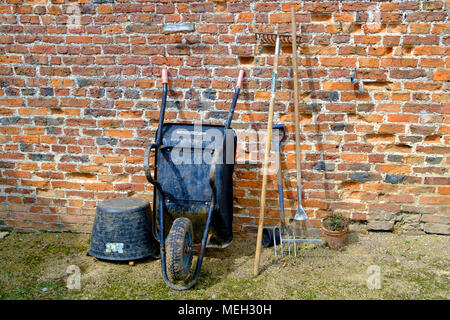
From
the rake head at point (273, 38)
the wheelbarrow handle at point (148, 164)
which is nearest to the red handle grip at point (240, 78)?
the rake head at point (273, 38)

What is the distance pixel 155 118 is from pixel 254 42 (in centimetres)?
107

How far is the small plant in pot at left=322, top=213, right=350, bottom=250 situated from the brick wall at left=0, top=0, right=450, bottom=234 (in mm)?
177

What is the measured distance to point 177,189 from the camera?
2.82 metres

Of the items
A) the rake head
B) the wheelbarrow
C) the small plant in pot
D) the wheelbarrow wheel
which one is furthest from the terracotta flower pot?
the rake head

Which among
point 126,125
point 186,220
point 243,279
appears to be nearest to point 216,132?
point 186,220

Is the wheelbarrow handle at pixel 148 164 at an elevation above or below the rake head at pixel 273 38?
below

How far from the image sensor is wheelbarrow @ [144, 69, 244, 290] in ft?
9.02

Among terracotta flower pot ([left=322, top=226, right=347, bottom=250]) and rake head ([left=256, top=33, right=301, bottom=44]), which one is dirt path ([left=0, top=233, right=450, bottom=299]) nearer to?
terracotta flower pot ([left=322, top=226, right=347, bottom=250])

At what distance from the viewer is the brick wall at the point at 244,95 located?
2.97 meters

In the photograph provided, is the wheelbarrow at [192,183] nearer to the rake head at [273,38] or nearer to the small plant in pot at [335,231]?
the rake head at [273,38]

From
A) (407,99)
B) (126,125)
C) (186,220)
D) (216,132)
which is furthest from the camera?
(126,125)

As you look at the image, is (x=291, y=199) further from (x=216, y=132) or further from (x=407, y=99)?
(x=407, y=99)

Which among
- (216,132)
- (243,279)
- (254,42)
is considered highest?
(254,42)

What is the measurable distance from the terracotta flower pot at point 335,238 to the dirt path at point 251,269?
0.06m
